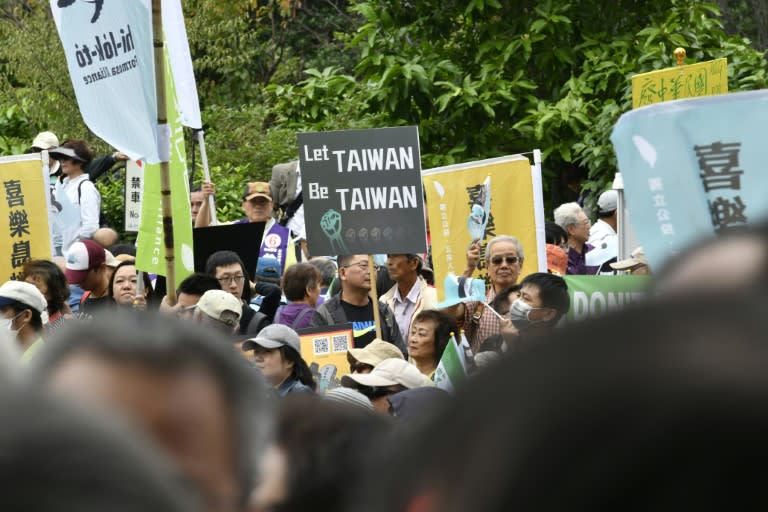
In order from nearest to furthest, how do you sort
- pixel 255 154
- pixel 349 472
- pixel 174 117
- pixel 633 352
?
pixel 633 352 < pixel 349 472 < pixel 174 117 < pixel 255 154

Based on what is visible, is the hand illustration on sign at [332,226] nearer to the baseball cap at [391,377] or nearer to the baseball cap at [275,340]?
the baseball cap at [275,340]

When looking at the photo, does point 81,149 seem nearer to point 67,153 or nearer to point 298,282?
point 67,153

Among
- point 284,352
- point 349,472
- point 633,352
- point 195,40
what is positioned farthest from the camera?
point 195,40

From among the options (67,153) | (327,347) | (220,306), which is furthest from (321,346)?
(67,153)

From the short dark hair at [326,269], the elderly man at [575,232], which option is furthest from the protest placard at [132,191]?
the elderly man at [575,232]

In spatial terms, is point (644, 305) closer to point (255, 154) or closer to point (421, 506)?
point (421, 506)

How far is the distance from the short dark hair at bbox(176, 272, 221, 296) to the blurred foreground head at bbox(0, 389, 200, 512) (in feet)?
22.5

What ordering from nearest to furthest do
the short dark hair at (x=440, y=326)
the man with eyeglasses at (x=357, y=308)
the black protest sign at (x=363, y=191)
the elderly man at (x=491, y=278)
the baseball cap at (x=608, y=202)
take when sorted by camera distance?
the short dark hair at (x=440, y=326)
the elderly man at (x=491, y=278)
the man with eyeglasses at (x=357, y=308)
the black protest sign at (x=363, y=191)
the baseball cap at (x=608, y=202)

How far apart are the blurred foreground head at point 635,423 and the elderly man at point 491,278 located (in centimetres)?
631

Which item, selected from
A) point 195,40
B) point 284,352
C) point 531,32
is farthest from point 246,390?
point 195,40

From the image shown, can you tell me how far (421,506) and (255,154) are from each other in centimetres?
1558

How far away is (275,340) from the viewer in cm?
583

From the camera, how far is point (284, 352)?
19.0 feet

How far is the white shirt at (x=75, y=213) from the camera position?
10.9 meters
